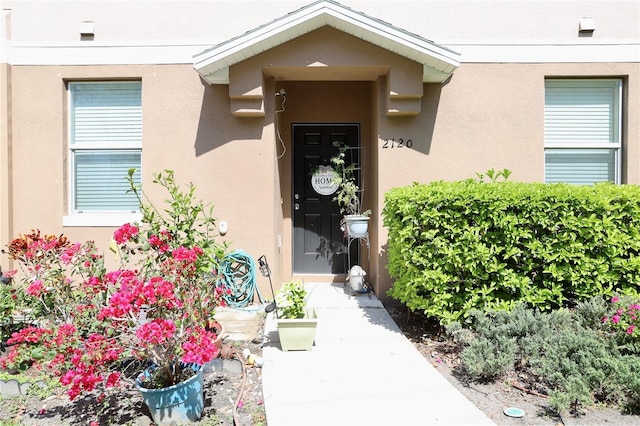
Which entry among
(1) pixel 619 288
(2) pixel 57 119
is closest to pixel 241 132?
(2) pixel 57 119

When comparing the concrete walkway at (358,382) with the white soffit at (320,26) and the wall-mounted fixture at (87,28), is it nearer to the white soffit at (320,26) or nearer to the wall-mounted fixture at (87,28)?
the white soffit at (320,26)

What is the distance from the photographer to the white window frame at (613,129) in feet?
19.2

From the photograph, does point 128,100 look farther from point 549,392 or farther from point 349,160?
point 549,392

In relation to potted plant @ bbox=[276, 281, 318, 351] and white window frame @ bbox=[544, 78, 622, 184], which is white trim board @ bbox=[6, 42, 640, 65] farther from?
potted plant @ bbox=[276, 281, 318, 351]

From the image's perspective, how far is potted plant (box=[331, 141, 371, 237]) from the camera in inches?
222

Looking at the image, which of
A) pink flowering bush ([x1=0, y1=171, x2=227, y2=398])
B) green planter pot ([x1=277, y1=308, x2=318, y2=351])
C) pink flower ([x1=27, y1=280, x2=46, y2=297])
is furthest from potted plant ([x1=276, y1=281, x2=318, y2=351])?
pink flower ([x1=27, y1=280, x2=46, y2=297])

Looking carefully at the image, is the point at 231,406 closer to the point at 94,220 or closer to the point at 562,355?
the point at 562,355

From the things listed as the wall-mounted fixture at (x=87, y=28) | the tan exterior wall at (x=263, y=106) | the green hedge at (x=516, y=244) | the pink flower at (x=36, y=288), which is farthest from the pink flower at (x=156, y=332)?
the wall-mounted fixture at (x=87, y=28)

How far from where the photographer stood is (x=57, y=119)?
5750mm

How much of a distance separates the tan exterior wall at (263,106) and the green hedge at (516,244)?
1.31m

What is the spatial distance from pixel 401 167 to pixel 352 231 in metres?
1.13

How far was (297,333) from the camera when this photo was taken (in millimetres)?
4137

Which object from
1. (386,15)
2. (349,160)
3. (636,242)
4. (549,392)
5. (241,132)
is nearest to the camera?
(549,392)

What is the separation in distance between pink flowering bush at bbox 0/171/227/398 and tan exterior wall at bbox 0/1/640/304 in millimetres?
1825
